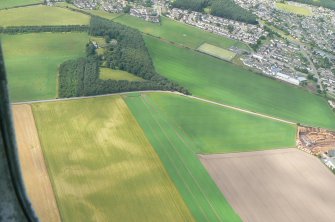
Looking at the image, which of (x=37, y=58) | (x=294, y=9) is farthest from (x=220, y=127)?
(x=294, y=9)

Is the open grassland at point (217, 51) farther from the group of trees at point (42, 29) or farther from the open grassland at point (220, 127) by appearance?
the group of trees at point (42, 29)

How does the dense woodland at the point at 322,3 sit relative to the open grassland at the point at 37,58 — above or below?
above

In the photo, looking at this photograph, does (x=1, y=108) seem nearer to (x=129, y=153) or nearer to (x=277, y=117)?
(x=129, y=153)

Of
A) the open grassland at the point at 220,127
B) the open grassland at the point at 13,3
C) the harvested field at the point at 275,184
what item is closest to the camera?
the harvested field at the point at 275,184

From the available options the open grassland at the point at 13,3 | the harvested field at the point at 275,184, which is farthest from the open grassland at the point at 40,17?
the harvested field at the point at 275,184

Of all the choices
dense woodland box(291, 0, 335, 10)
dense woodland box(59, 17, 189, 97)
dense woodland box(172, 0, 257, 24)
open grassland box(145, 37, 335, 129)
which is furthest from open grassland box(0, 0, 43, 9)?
dense woodland box(291, 0, 335, 10)

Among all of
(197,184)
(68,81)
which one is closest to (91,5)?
(68,81)

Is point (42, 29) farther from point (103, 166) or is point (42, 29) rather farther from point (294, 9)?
point (294, 9)
